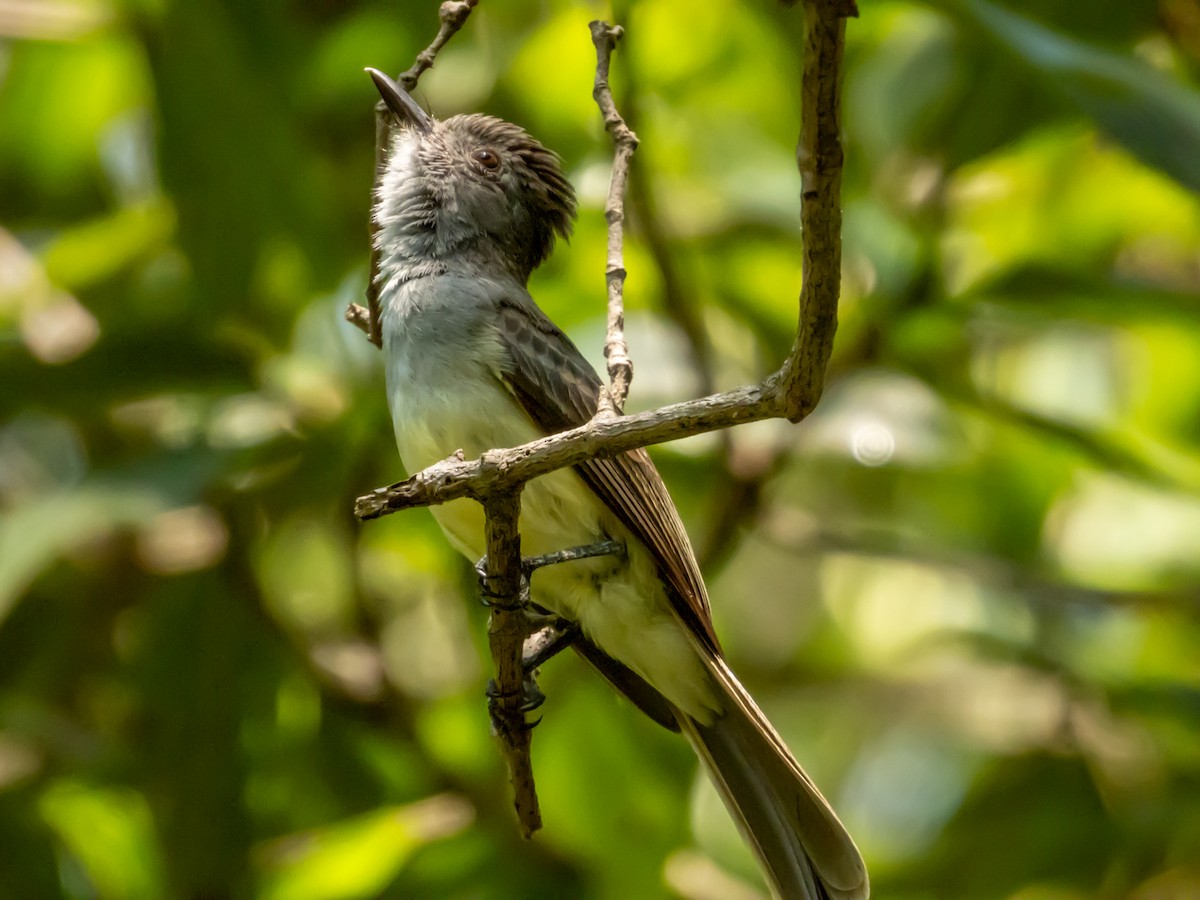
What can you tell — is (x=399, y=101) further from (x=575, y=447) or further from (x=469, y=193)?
(x=575, y=447)

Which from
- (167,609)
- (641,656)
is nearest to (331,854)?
(167,609)

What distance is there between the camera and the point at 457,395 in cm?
307

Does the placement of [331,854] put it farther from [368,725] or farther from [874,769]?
[874,769]

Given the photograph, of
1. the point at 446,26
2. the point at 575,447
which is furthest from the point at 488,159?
the point at 575,447

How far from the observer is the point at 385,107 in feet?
10.6

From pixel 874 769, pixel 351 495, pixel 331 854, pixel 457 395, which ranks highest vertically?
pixel 457 395

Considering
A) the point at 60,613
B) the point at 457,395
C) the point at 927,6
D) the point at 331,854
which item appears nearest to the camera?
the point at 457,395

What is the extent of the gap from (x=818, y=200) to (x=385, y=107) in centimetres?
176

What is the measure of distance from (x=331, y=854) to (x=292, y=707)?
690 millimetres

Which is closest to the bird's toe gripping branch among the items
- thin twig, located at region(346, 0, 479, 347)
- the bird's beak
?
thin twig, located at region(346, 0, 479, 347)

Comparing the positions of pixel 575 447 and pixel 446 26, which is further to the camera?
pixel 446 26

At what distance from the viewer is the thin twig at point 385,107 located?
281 centimetres

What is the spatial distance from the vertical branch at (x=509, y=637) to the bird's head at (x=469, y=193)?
1.25 meters

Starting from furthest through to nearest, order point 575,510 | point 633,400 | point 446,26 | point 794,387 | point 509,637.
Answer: point 633,400 → point 575,510 → point 446,26 → point 509,637 → point 794,387
